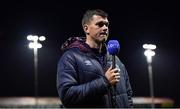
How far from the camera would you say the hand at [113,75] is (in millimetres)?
4727

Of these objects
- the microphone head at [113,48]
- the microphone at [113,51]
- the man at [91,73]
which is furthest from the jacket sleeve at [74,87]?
the microphone head at [113,48]

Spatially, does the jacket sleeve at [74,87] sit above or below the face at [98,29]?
below

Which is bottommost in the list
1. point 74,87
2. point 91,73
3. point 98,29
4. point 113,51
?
point 74,87

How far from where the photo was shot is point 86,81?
502 centimetres

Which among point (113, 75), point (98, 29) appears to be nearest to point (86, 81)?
point (113, 75)

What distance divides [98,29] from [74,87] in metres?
0.68

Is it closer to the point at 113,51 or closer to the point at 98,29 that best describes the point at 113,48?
the point at 113,51

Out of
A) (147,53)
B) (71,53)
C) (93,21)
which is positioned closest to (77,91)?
(71,53)

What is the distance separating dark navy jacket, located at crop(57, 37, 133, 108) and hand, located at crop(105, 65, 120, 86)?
0.05 metres

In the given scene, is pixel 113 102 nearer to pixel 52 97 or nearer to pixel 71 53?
pixel 71 53

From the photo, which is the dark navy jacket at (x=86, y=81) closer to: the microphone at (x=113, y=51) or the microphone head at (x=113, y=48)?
the microphone at (x=113, y=51)

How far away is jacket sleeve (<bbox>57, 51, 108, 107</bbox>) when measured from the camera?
4812 mm

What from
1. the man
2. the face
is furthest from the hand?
the face

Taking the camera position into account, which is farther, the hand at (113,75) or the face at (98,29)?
the face at (98,29)
